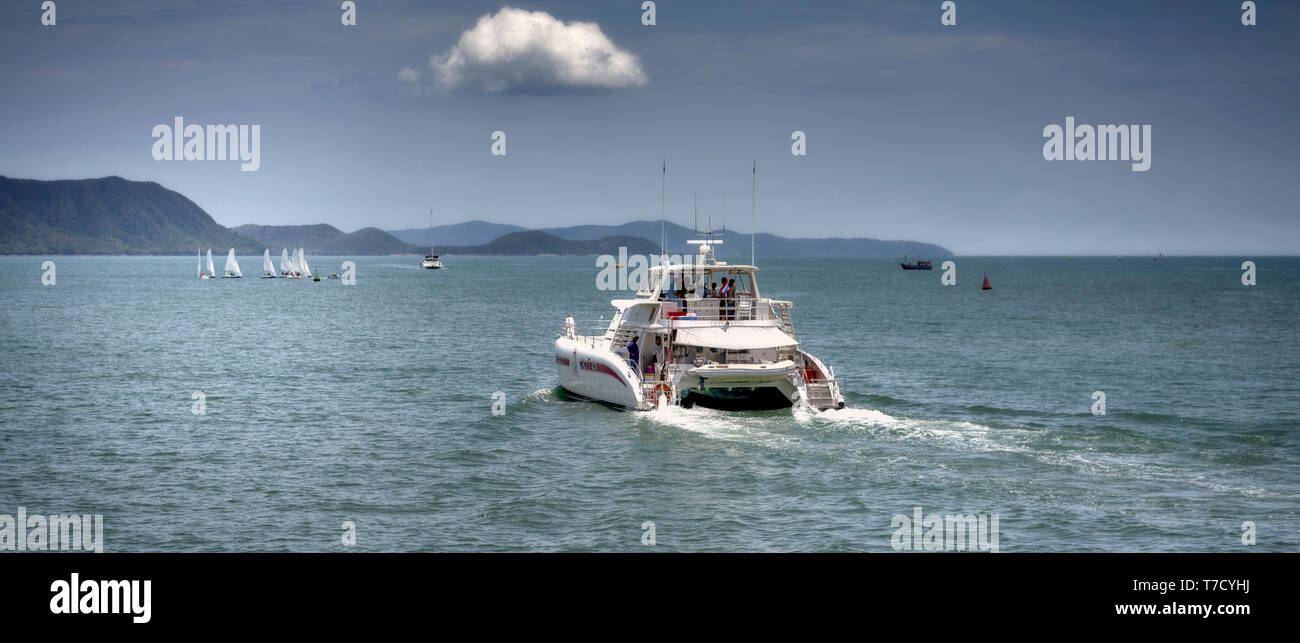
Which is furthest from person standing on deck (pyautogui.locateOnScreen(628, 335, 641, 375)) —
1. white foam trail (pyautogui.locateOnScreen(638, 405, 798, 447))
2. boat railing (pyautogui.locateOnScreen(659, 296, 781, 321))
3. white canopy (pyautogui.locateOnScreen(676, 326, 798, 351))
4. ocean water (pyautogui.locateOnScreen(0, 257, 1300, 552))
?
white foam trail (pyautogui.locateOnScreen(638, 405, 798, 447))

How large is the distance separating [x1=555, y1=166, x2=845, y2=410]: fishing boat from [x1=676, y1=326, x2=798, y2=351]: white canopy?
0.03 meters

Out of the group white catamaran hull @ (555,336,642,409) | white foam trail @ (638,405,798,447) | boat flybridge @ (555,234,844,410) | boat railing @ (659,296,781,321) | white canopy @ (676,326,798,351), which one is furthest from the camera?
boat railing @ (659,296,781,321)

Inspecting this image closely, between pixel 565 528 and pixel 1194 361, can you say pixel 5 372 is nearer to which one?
pixel 565 528

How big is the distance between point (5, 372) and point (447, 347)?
948 inches

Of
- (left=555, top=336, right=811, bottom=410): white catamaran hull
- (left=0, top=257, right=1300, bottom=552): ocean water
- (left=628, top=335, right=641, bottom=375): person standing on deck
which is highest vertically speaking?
(left=628, top=335, right=641, bottom=375): person standing on deck

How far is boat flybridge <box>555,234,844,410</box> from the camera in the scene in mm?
34688

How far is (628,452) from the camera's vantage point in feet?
98.7

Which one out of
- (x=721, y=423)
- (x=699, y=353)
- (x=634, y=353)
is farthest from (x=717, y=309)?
(x=721, y=423)

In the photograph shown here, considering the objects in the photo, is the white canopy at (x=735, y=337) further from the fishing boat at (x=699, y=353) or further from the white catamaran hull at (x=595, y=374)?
the white catamaran hull at (x=595, y=374)

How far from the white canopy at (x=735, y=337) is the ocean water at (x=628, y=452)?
2.36 m

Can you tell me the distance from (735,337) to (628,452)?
7336mm

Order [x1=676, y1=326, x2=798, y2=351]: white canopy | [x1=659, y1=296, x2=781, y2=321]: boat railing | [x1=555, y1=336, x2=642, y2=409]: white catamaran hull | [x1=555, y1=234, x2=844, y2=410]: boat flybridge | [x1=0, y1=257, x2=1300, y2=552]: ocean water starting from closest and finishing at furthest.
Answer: [x1=0, y1=257, x2=1300, y2=552]: ocean water → [x1=555, y1=234, x2=844, y2=410]: boat flybridge → [x1=676, y1=326, x2=798, y2=351]: white canopy → [x1=555, y1=336, x2=642, y2=409]: white catamaran hull → [x1=659, y1=296, x2=781, y2=321]: boat railing

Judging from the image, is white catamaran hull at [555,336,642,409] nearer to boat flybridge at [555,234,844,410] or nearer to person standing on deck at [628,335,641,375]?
boat flybridge at [555,234,844,410]

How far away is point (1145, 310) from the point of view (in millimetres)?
109125
